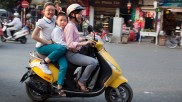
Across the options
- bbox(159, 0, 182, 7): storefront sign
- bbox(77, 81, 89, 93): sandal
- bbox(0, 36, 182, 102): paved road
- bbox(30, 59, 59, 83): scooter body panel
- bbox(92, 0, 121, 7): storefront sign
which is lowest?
bbox(0, 36, 182, 102): paved road

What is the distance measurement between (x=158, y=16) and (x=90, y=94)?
22041 mm

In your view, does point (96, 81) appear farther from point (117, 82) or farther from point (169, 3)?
point (169, 3)

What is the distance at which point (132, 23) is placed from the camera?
97.0ft

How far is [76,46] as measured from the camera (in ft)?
17.5

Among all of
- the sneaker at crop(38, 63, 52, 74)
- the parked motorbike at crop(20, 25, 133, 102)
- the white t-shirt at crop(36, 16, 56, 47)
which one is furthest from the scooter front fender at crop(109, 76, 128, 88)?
the white t-shirt at crop(36, 16, 56, 47)

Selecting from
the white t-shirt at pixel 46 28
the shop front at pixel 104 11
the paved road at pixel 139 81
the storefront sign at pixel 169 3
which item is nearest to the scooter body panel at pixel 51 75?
the white t-shirt at pixel 46 28

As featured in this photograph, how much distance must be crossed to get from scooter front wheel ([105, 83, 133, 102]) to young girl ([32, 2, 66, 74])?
37.1 inches

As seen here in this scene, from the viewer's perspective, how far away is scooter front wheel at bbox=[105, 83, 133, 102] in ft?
18.1

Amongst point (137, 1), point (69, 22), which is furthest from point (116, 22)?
point (69, 22)

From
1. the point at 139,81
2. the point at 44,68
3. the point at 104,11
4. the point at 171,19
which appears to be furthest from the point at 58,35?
the point at 104,11

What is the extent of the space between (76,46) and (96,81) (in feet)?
2.16

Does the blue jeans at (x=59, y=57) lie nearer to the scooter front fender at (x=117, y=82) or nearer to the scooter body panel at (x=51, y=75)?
the scooter body panel at (x=51, y=75)

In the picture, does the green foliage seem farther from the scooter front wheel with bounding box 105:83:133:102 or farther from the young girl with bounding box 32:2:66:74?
the scooter front wheel with bounding box 105:83:133:102

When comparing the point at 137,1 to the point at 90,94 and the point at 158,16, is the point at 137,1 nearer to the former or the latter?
the point at 158,16
